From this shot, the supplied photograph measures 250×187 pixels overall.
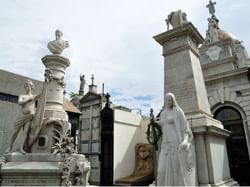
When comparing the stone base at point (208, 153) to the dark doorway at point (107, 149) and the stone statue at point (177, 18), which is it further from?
the dark doorway at point (107, 149)

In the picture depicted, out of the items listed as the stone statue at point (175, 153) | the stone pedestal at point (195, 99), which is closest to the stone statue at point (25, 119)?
the stone statue at point (175, 153)

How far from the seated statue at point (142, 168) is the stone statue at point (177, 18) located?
616 cm

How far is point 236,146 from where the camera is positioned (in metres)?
9.18

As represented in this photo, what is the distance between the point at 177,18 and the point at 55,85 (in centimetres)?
452

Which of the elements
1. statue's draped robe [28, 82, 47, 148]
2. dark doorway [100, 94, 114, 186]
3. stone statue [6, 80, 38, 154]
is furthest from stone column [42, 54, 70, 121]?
dark doorway [100, 94, 114, 186]

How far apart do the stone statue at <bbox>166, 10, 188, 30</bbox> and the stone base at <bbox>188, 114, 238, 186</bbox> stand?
315cm

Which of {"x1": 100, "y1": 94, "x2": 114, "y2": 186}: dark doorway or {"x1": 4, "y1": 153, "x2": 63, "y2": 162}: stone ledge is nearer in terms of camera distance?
{"x1": 4, "y1": 153, "x2": 63, "y2": 162}: stone ledge

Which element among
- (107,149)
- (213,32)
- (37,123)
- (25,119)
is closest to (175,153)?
(37,123)

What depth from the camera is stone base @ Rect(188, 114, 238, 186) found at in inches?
167

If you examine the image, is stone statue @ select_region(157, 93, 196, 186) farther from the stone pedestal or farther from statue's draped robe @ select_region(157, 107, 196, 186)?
the stone pedestal

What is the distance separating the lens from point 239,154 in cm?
905

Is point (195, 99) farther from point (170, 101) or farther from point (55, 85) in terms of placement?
point (55, 85)

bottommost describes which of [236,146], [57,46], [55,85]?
[236,146]

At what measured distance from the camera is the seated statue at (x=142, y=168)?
10.0 m
